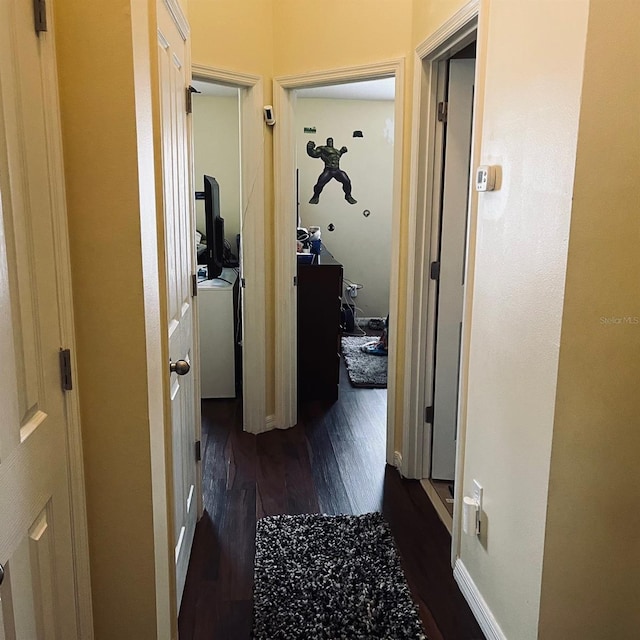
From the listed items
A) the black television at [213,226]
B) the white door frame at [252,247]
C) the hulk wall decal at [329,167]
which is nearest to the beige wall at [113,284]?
the white door frame at [252,247]

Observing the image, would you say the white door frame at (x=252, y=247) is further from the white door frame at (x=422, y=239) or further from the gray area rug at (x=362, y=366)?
the gray area rug at (x=362, y=366)

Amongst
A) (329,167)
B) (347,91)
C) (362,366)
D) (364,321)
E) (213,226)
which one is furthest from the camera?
(364,321)

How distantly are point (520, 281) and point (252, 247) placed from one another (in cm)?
204

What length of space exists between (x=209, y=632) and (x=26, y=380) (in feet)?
4.31

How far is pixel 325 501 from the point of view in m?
2.93

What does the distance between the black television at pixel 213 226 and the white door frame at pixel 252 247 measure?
271 millimetres

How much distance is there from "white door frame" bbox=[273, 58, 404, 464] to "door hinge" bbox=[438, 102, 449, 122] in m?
0.20

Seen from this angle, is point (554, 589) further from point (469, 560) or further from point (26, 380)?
point (26, 380)

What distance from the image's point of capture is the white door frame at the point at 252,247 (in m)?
3.39

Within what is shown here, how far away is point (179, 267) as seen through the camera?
2.28 metres

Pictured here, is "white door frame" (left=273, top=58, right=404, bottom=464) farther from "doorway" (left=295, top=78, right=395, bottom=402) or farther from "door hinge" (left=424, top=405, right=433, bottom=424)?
"doorway" (left=295, top=78, right=395, bottom=402)

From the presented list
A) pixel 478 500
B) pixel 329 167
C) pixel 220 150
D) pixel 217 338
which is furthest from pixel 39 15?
pixel 329 167

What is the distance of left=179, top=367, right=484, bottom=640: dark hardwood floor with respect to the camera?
2.16 m

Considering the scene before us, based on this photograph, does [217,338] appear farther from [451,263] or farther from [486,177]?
[486,177]
